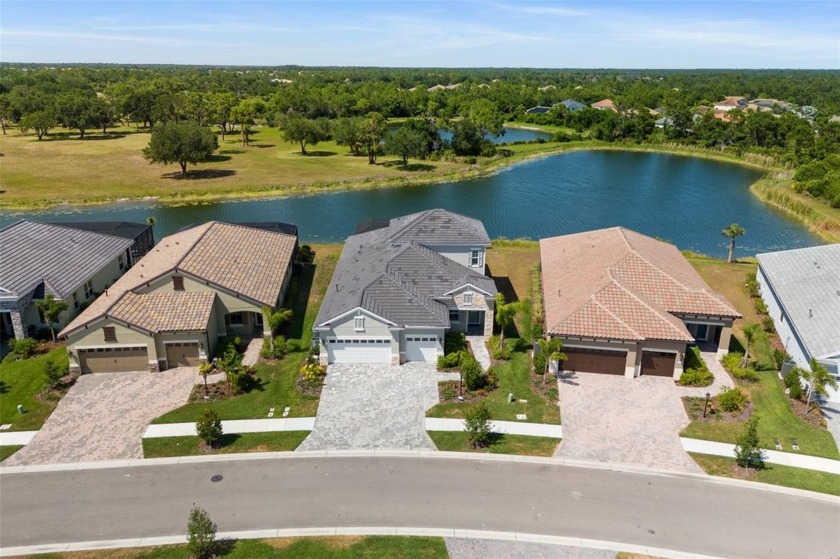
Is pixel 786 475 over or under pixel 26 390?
under

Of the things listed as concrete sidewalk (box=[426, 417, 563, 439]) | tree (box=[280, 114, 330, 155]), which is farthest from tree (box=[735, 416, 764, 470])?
tree (box=[280, 114, 330, 155])

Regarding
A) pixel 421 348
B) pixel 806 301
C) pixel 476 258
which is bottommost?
pixel 421 348

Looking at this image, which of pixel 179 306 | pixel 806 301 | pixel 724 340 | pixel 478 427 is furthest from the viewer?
pixel 806 301

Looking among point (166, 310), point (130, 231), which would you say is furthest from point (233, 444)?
point (130, 231)

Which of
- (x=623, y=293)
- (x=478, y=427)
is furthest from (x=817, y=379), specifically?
(x=478, y=427)

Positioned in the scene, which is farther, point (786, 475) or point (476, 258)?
point (476, 258)

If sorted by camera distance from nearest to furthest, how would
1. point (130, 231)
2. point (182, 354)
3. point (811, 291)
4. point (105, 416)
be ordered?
1. point (105, 416)
2. point (182, 354)
3. point (811, 291)
4. point (130, 231)

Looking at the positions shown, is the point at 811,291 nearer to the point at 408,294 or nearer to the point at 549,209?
the point at 408,294

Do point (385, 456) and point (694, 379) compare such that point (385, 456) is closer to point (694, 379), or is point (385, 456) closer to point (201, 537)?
point (201, 537)
